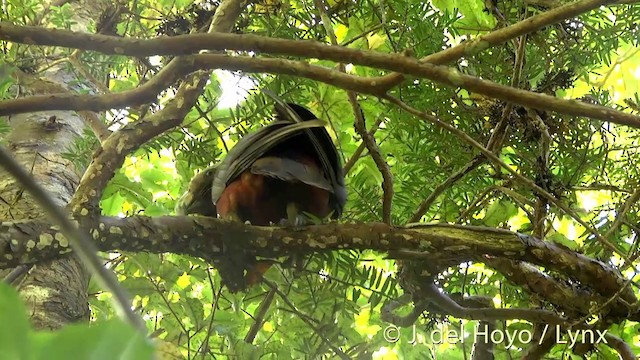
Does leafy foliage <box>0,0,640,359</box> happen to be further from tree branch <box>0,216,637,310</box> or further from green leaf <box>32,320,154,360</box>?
green leaf <box>32,320,154,360</box>

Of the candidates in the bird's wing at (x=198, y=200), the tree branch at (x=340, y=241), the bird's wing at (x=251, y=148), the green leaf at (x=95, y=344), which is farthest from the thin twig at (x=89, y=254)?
the bird's wing at (x=198, y=200)

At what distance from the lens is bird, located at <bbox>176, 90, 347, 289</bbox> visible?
92 centimetres

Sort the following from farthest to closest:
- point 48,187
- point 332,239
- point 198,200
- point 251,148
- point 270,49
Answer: point 48,187 → point 198,200 → point 251,148 → point 332,239 → point 270,49

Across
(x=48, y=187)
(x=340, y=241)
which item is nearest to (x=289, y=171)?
(x=340, y=241)

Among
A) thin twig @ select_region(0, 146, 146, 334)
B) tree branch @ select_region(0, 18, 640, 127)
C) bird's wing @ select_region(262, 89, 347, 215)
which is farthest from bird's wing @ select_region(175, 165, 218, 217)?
thin twig @ select_region(0, 146, 146, 334)

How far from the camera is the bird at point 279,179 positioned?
36.4 inches

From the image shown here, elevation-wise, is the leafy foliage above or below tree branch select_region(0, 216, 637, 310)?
above

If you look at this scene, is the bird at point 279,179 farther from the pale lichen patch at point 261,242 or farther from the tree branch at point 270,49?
the tree branch at point 270,49

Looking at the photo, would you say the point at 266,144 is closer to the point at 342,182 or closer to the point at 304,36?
the point at 342,182

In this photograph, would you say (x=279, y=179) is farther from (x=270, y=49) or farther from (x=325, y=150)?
(x=270, y=49)

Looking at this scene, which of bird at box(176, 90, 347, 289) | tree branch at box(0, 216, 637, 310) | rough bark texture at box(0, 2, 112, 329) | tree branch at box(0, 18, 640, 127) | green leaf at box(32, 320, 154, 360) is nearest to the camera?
green leaf at box(32, 320, 154, 360)

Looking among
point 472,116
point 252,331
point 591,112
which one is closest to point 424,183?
point 472,116

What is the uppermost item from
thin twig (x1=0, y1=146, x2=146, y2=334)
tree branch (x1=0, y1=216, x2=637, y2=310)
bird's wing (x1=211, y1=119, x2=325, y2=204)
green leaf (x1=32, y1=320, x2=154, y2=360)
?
bird's wing (x1=211, y1=119, x2=325, y2=204)

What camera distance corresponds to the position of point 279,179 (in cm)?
91
